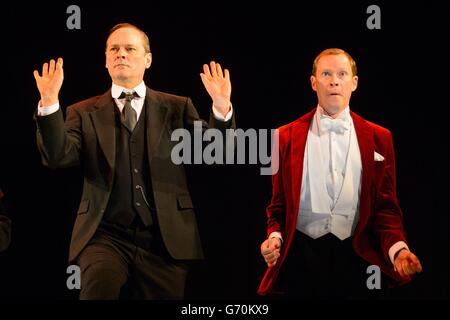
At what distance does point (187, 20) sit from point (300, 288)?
1786 mm

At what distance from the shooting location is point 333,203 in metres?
4.54

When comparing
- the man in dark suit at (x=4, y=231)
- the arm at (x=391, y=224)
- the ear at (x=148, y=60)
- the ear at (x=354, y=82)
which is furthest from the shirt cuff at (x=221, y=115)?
the man in dark suit at (x=4, y=231)

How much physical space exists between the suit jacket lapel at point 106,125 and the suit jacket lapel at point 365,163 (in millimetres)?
1363

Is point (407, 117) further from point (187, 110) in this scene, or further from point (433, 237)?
point (187, 110)

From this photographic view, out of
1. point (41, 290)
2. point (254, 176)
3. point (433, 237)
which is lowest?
point (41, 290)

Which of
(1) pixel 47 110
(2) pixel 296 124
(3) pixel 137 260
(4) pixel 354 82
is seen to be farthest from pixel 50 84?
(4) pixel 354 82

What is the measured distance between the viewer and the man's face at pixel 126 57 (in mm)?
4605

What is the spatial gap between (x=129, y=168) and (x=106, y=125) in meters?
0.28

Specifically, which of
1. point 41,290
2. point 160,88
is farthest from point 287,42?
point 41,290

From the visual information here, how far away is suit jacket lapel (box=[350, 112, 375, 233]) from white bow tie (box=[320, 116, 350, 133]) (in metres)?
0.07

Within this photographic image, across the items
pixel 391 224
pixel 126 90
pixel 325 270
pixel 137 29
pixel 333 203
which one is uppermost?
pixel 137 29

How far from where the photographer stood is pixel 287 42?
510cm

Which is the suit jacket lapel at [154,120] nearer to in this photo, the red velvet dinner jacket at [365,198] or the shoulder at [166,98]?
the shoulder at [166,98]

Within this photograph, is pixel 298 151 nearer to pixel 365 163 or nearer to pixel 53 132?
pixel 365 163
